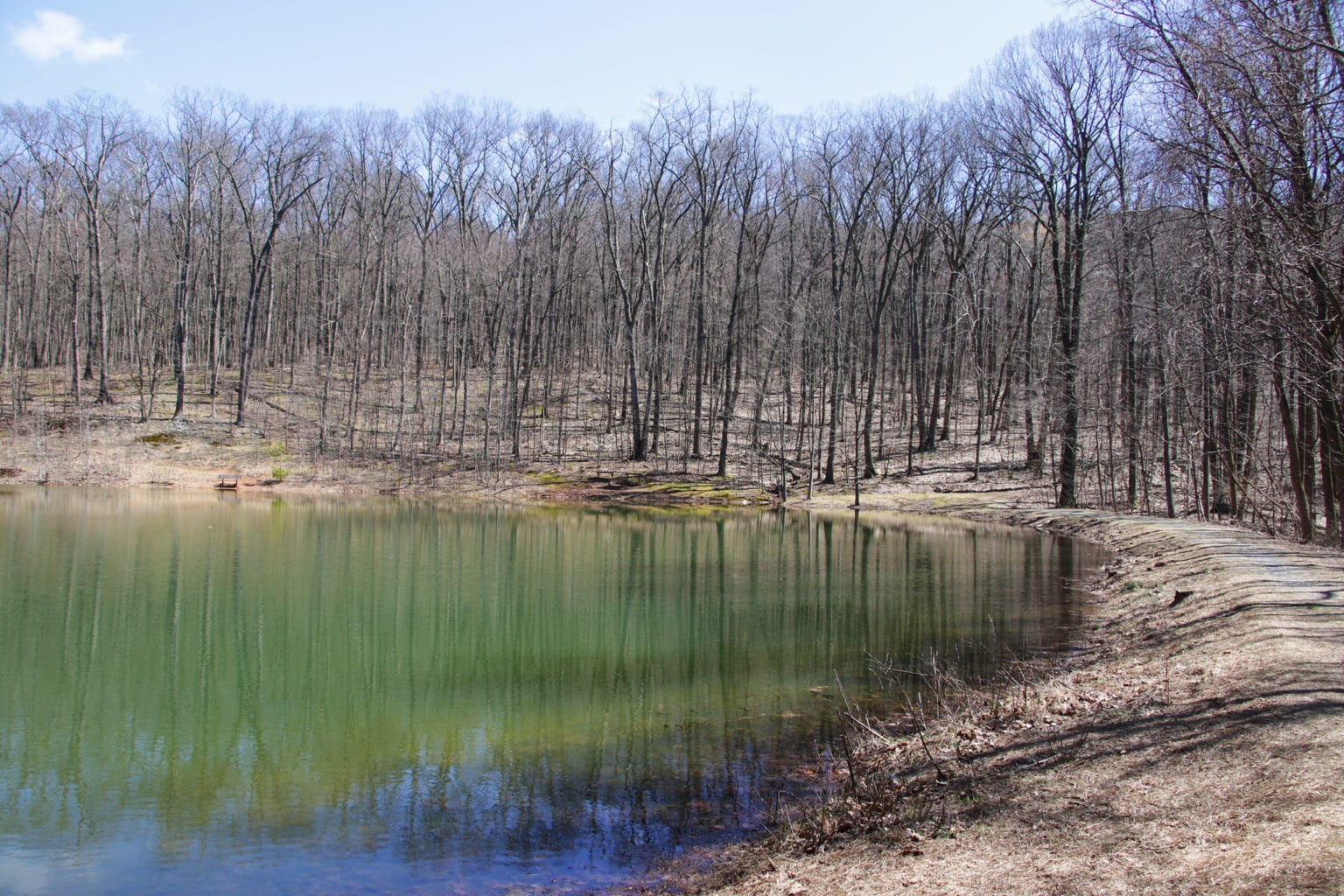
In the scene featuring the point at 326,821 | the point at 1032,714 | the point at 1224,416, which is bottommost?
the point at 326,821

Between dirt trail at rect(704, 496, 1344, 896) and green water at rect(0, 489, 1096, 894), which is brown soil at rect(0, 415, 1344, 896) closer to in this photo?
dirt trail at rect(704, 496, 1344, 896)

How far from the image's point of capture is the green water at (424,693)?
260 inches

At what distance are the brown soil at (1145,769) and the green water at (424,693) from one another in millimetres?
1369

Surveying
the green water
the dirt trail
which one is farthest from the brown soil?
the green water

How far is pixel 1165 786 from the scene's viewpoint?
5.92 meters

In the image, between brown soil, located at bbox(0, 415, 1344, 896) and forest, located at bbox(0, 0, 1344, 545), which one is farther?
forest, located at bbox(0, 0, 1344, 545)

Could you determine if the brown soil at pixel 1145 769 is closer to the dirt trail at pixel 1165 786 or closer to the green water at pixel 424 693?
the dirt trail at pixel 1165 786

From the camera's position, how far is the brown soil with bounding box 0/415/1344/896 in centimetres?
485

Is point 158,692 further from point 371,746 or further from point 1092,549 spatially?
point 1092,549

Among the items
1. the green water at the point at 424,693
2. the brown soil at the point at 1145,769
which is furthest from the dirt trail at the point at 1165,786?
the green water at the point at 424,693

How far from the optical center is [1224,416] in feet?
74.7

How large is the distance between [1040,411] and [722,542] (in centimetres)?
1839

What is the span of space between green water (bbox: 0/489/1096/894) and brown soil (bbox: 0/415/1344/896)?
53.9 inches

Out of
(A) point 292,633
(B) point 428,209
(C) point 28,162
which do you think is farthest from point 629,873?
(C) point 28,162
